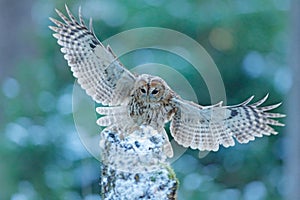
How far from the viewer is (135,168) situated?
812mm

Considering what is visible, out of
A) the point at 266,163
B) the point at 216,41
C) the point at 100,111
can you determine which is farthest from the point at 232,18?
the point at 100,111

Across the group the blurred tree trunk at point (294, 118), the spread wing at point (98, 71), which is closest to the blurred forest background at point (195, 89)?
the blurred tree trunk at point (294, 118)

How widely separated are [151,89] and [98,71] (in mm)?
96

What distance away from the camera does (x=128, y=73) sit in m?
0.88

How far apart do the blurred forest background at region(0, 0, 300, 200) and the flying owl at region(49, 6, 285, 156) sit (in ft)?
3.02

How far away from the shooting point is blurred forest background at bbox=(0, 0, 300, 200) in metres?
1.95

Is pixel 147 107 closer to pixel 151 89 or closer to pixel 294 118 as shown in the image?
pixel 151 89

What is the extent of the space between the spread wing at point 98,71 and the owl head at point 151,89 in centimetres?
3

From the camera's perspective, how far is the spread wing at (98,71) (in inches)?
35.0

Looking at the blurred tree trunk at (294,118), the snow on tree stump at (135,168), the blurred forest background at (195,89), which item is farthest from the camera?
the blurred forest background at (195,89)

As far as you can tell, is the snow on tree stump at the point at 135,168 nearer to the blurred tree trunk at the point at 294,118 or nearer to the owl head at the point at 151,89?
the owl head at the point at 151,89

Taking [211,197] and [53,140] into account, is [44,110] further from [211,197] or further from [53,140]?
[211,197]

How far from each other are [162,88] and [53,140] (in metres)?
1.15

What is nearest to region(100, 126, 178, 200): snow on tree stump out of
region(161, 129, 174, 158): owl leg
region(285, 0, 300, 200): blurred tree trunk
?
region(161, 129, 174, 158): owl leg
